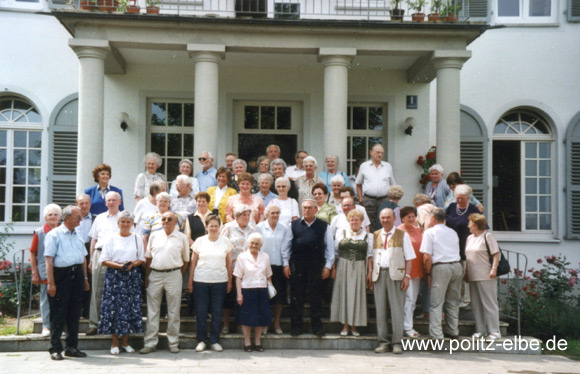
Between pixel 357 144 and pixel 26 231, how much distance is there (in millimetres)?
6180

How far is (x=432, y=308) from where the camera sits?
7.47 meters

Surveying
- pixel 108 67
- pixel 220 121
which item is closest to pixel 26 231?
pixel 108 67

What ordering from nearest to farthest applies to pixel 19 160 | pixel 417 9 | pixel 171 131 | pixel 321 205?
pixel 321 205
pixel 417 9
pixel 19 160
pixel 171 131

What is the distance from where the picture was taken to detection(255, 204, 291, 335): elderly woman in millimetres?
7453

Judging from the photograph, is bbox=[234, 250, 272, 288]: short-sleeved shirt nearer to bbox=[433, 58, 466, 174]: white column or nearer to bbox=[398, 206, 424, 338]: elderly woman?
bbox=[398, 206, 424, 338]: elderly woman

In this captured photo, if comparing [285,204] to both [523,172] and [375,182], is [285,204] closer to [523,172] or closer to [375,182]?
[375,182]

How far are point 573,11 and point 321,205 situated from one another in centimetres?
703

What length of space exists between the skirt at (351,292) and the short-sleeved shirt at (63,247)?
2935mm

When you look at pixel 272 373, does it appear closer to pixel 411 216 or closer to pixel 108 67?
pixel 411 216

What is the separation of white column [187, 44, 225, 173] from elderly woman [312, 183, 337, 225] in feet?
7.52

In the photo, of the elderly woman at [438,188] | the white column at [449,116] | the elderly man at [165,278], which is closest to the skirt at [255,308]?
the elderly man at [165,278]

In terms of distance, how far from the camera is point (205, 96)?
31.3ft

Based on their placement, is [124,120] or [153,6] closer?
[153,6]

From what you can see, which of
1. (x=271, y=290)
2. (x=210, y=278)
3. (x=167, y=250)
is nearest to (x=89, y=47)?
(x=167, y=250)
